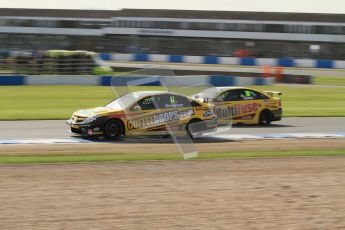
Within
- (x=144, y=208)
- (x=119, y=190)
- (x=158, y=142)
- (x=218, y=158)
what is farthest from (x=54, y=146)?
(x=144, y=208)

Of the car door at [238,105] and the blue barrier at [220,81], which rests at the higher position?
the car door at [238,105]

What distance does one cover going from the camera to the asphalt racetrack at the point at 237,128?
52.9 feet

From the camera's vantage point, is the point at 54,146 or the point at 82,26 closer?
the point at 54,146

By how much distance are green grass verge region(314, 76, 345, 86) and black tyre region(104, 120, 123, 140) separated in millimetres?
26577

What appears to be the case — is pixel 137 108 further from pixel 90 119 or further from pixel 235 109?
pixel 235 109

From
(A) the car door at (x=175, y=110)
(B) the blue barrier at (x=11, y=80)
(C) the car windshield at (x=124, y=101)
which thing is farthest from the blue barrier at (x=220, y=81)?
(C) the car windshield at (x=124, y=101)

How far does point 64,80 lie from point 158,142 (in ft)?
58.7

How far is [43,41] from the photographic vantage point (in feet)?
253

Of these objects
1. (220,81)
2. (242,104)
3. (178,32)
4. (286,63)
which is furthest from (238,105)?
(178,32)

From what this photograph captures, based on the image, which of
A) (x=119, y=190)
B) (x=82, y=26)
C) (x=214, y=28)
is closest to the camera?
(x=119, y=190)

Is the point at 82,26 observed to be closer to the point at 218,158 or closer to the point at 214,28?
the point at 214,28

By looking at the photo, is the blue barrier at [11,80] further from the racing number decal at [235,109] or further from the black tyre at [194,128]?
the black tyre at [194,128]

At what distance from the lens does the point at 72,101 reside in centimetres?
2481

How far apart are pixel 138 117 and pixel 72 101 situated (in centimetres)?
998
